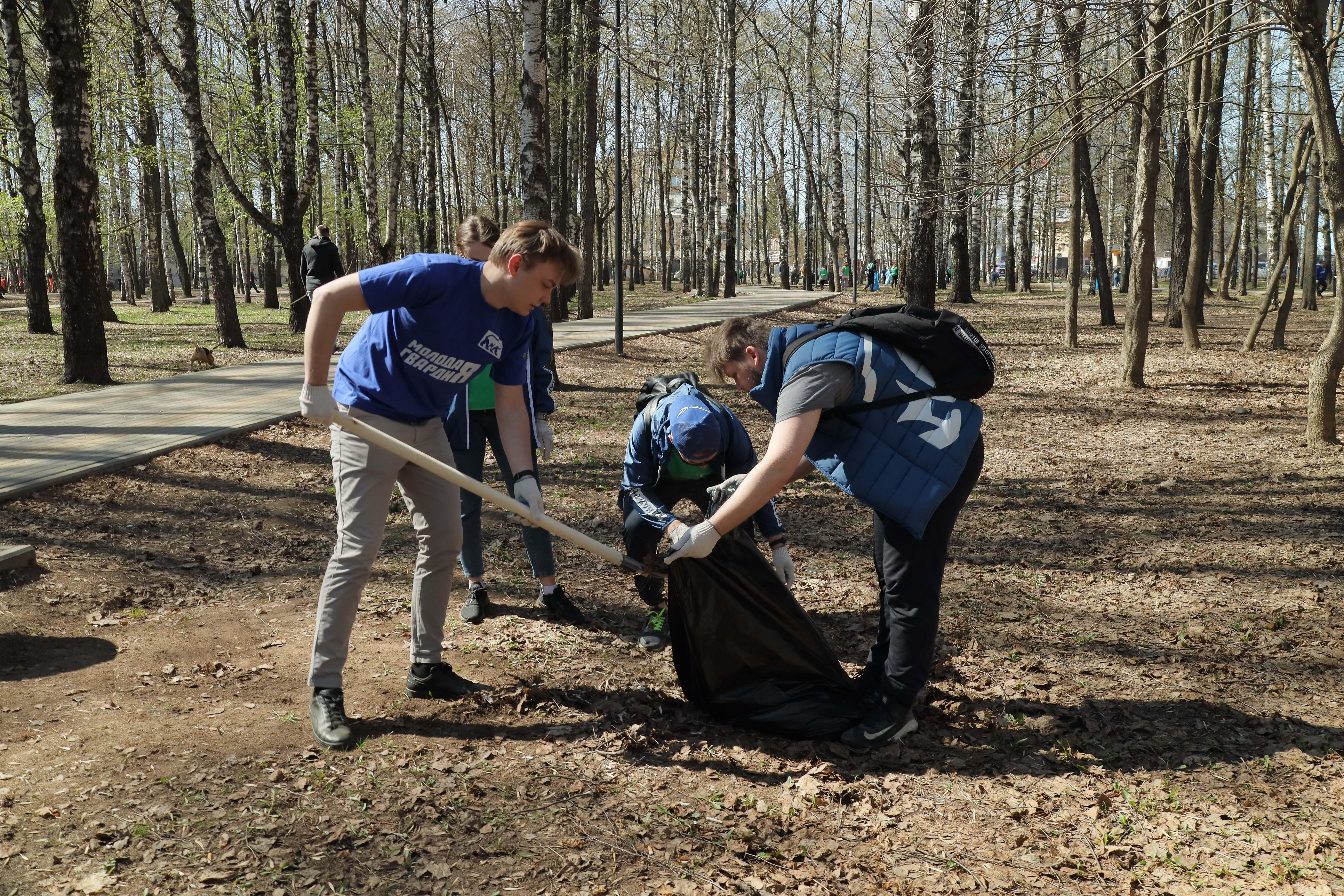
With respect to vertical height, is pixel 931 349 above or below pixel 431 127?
below

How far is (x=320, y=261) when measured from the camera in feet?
40.4

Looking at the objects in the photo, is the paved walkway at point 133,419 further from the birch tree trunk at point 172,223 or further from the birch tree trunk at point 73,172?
the birch tree trunk at point 172,223

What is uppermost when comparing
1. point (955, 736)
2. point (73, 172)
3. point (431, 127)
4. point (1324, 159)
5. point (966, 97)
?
point (431, 127)

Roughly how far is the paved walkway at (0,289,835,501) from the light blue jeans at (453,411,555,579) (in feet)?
10.1

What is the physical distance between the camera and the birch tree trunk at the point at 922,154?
8945mm

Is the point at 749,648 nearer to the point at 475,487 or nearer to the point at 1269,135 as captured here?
the point at 475,487

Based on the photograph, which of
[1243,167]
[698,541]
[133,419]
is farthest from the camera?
[1243,167]

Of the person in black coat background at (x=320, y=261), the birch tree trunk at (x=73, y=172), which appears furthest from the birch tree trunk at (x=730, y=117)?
the birch tree trunk at (x=73, y=172)

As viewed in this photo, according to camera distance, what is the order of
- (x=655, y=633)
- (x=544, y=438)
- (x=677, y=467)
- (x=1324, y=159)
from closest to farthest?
(x=677, y=467) → (x=655, y=633) → (x=544, y=438) → (x=1324, y=159)

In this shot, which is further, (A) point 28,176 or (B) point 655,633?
(A) point 28,176

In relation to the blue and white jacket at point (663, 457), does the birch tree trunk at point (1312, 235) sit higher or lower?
higher

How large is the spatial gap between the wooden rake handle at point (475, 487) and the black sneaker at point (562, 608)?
0.76 meters

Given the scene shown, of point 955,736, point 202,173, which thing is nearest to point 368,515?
point 955,736

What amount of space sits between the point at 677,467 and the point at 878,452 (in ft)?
3.81
